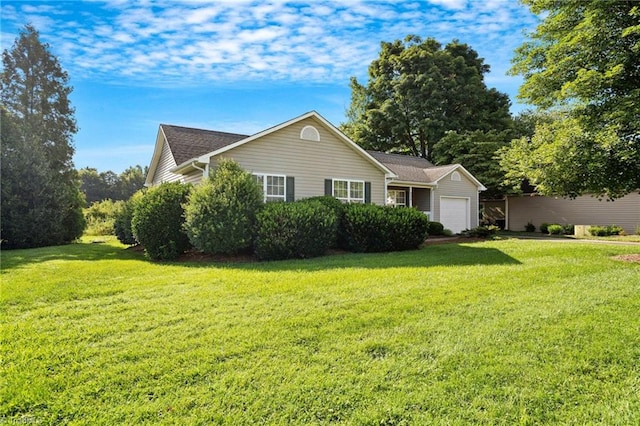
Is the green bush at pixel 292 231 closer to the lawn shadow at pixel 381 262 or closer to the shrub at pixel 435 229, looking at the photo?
the lawn shadow at pixel 381 262

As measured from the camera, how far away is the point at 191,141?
612 inches

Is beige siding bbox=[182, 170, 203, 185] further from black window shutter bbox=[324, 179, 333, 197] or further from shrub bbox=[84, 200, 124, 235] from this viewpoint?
shrub bbox=[84, 200, 124, 235]

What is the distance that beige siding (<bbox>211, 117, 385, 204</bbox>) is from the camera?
13102 millimetres

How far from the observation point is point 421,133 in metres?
31.7

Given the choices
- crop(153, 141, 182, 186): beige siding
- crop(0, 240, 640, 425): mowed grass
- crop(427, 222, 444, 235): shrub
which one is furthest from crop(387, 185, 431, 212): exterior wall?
crop(0, 240, 640, 425): mowed grass

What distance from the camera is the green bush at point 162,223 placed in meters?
10.5

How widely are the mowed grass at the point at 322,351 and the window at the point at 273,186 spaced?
257 inches

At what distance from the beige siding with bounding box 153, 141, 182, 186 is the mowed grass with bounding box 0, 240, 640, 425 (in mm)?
9148

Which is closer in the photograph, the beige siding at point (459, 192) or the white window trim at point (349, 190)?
the white window trim at point (349, 190)

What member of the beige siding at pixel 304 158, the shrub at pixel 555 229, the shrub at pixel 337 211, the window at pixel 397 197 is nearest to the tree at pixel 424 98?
the shrub at pixel 555 229

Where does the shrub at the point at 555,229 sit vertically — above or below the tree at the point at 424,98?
below

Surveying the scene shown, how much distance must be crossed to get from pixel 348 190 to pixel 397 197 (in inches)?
242

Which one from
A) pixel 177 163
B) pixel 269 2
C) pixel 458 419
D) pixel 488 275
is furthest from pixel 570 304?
pixel 177 163

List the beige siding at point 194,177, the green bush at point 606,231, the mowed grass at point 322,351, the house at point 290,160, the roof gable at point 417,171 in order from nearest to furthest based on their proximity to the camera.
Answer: the mowed grass at point 322,351, the house at point 290,160, the beige siding at point 194,177, the green bush at point 606,231, the roof gable at point 417,171
